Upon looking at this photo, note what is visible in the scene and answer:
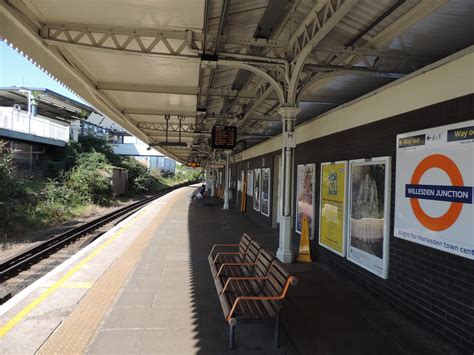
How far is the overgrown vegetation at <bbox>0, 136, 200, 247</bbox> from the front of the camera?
1409 centimetres

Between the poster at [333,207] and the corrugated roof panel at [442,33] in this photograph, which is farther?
the poster at [333,207]

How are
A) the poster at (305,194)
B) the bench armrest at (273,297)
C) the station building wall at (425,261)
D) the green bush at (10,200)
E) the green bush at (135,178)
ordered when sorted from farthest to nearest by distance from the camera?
1. the green bush at (135,178)
2. the green bush at (10,200)
3. the poster at (305,194)
4. the station building wall at (425,261)
5. the bench armrest at (273,297)

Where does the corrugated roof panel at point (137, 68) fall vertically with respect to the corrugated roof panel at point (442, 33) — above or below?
above

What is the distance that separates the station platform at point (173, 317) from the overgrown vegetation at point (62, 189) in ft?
23.0

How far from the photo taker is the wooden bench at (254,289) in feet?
12.3

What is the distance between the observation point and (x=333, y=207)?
23.2ft

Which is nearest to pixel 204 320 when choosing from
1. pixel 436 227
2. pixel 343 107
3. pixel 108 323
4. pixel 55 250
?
pixel 108 323

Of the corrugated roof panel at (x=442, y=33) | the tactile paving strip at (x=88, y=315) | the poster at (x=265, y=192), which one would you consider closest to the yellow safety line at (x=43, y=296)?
the tactile paving strip at (x=88, y=315)

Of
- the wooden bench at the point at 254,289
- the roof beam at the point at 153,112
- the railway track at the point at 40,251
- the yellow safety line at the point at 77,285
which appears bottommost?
the railway track at the point at 40,251

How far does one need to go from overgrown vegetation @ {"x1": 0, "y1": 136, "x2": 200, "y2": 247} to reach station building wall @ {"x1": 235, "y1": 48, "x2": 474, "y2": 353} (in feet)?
34.3

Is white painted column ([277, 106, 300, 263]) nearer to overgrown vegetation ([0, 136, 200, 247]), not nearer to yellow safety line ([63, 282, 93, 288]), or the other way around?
yellow safety line ([63, 282, 93, 288])

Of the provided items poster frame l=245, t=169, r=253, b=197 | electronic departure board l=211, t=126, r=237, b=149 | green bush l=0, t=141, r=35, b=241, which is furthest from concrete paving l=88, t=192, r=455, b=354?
poster frame l=245, t=169, r=253, b=197

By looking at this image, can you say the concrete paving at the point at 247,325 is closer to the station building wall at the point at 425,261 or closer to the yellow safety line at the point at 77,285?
the station building wall at the point at 425,261

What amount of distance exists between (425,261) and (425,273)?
14 centimetres
